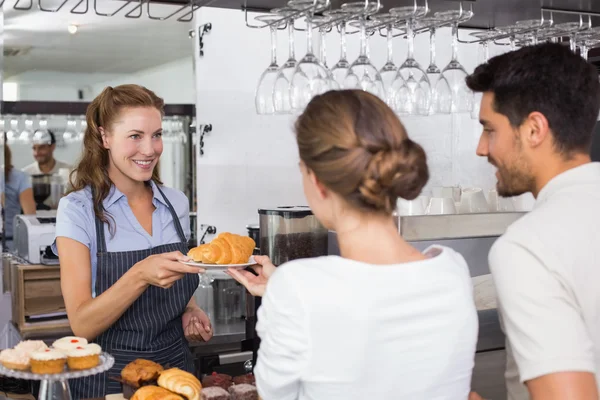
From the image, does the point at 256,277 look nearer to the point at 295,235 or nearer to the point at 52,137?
the point at 295,235

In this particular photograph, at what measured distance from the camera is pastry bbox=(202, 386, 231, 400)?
150cm

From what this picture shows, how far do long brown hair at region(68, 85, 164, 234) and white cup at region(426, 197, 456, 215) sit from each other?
866mm

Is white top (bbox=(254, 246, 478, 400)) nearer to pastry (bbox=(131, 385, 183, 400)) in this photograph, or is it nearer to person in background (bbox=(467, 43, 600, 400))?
person in background (bbox=(467, 43, 600, 400))

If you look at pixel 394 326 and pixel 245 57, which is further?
pixel 245 57

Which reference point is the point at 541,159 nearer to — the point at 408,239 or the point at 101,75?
the point at 408,239

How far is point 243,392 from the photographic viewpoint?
1522 millimetres

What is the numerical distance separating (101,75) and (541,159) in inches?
219

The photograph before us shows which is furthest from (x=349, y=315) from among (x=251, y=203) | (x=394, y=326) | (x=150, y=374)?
(x=251, y=203)

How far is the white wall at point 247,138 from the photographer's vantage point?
3.98 meters

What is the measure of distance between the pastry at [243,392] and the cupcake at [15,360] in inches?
16.0

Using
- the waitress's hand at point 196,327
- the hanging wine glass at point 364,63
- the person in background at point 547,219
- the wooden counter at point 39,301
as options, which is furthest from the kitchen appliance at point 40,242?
the person in background at point 547,219

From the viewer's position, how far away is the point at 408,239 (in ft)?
6.91

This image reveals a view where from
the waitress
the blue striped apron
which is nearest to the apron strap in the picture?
the waitress

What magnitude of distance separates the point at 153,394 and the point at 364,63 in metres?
1.18
